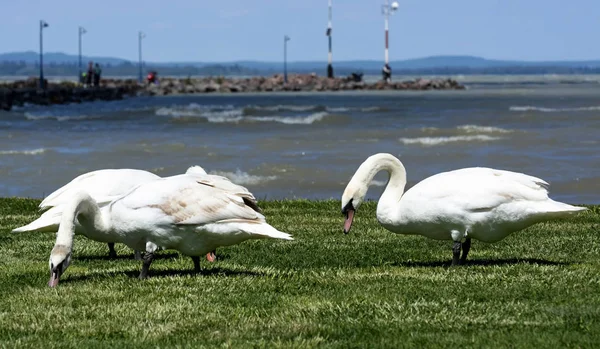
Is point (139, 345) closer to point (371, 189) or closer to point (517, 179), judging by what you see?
point (517, 179)

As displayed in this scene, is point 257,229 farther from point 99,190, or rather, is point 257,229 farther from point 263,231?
point 99,190

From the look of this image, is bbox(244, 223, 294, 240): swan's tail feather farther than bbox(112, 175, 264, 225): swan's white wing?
No

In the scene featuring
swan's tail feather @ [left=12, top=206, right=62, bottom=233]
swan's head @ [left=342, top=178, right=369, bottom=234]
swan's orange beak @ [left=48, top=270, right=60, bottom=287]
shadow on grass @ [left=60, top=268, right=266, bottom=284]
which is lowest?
shadow on grass @ [left=60, top=268, right=266, bottom=284]

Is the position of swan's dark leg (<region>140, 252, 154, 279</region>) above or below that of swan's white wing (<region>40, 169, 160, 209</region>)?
below

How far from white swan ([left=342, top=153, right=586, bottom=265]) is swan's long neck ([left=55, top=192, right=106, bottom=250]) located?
253cm

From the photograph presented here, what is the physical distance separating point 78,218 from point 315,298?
2.67m

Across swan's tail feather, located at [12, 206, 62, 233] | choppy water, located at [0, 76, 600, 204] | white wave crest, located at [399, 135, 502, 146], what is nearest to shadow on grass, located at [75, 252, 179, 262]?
swan's tail feather, located at [12, 206, 62, 233]

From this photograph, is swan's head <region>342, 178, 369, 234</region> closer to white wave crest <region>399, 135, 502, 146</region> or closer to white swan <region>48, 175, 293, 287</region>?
white swan <region>48, 175, 293, 287</region>

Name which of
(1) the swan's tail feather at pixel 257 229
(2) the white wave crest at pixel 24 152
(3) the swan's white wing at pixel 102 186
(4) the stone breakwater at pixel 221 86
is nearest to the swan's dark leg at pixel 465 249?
(1) the swan's tail feather at pixel 257 229

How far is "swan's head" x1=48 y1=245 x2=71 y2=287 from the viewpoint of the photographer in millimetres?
9875

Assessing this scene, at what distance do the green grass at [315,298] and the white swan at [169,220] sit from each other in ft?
1.08

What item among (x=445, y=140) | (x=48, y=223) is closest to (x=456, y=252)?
(x=48, y=223)

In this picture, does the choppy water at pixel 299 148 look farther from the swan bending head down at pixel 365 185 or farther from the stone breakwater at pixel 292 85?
the stone breakwater at pixel 292 85

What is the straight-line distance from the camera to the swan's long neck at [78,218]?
9945mm
